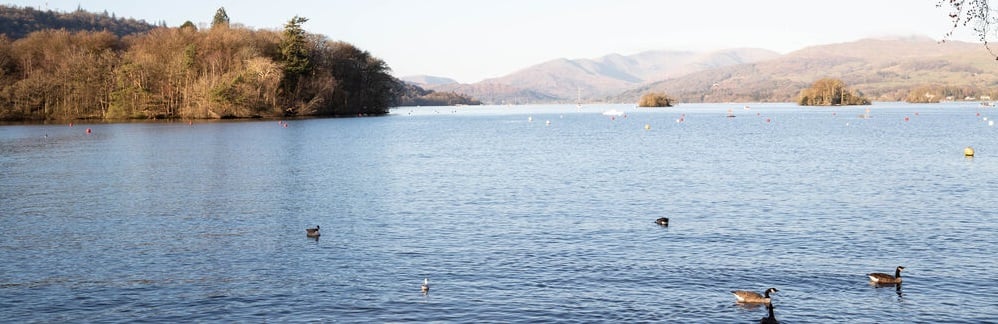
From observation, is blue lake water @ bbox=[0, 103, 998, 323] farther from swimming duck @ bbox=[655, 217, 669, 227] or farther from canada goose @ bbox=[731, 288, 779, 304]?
swimming duck @ bbox=[655, 217, 669, 227]

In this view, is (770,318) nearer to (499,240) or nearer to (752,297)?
(752,297)

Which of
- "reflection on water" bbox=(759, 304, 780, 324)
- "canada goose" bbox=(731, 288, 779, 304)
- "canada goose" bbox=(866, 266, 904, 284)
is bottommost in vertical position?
"reflection on water" bbox=(759, 304, 780, 324)

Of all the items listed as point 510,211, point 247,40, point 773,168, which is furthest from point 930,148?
point 247,40

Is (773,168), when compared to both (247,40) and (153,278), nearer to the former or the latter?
(153,278)

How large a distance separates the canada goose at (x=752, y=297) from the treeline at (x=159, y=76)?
5485 inches

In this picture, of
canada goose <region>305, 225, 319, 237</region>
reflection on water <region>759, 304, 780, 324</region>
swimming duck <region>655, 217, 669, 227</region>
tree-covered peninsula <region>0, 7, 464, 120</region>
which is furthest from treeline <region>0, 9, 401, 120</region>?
reflection on water <region>759, 304, 780, 324</region>

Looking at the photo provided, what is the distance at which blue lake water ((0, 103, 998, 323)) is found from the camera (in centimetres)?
2262

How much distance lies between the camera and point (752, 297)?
22.4m

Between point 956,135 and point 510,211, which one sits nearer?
point 510,211

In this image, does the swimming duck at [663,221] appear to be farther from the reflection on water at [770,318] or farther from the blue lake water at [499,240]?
the reflection on water at [770,318]

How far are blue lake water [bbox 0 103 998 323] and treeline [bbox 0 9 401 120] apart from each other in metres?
89.8

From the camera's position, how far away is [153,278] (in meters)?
25.9

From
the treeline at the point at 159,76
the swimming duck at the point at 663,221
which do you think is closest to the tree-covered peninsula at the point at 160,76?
the treeline at the point at 159,76

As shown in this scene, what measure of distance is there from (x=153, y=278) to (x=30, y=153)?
59082 mm
